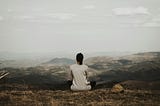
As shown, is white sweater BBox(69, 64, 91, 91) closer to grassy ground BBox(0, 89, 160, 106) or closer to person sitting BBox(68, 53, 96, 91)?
person sitting BBox(68, 53, 96, 91)

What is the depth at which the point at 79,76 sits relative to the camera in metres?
12.4

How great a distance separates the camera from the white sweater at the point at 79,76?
1234 cm

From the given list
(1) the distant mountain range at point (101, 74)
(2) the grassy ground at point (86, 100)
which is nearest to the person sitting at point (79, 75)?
(2) the grassy ground at point (86, 100)

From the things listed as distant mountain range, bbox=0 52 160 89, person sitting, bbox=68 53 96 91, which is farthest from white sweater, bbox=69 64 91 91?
distant mountain range, bbox=0 52 160 89

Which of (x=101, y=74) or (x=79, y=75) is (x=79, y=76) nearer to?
(x=79, y=75)

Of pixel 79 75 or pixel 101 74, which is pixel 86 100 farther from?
pixel 101 74

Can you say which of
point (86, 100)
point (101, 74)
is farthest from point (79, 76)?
point (101, 74)

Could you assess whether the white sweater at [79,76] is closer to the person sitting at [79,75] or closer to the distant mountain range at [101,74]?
the person sitting at [79,75]

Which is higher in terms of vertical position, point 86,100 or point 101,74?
point 86,100

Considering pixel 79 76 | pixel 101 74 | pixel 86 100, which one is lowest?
pixel 101 74

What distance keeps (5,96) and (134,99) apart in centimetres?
548

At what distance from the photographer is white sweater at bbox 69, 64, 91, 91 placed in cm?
1234

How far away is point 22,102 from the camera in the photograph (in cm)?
1218

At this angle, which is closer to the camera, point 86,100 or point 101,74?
point 86,100
